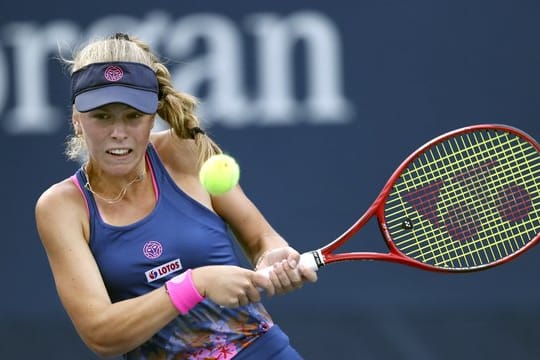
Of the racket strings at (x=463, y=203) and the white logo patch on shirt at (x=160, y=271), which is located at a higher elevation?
the white logo patch on shirt at (x=160, y=271)

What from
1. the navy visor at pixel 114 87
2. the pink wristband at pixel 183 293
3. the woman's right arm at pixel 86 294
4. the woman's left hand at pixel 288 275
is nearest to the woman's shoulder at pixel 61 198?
the woman's right arm at pixel 86 294

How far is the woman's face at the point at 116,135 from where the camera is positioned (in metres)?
3.34

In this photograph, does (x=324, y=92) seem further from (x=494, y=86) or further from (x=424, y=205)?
Result: (x=424, y=205)

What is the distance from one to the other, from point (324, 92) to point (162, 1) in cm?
100

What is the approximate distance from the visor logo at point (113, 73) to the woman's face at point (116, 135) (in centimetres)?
7

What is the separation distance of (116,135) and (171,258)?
38cm

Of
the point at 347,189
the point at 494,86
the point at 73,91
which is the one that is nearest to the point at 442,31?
the point at 494,86

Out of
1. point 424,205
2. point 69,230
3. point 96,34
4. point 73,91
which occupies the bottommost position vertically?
point 424,205

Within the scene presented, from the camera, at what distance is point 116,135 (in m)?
3.32

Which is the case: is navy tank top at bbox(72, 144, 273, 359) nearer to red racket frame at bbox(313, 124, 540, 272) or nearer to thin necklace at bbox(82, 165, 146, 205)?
thin necklace at bbox(82, 165, 146, 205)

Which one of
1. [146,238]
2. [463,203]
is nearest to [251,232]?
[146,238]

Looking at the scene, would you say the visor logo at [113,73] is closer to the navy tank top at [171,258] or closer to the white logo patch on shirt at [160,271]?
the navy tank top at [171,258]

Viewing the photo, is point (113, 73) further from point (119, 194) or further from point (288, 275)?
point (288, 275)

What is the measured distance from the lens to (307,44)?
6410 mm
